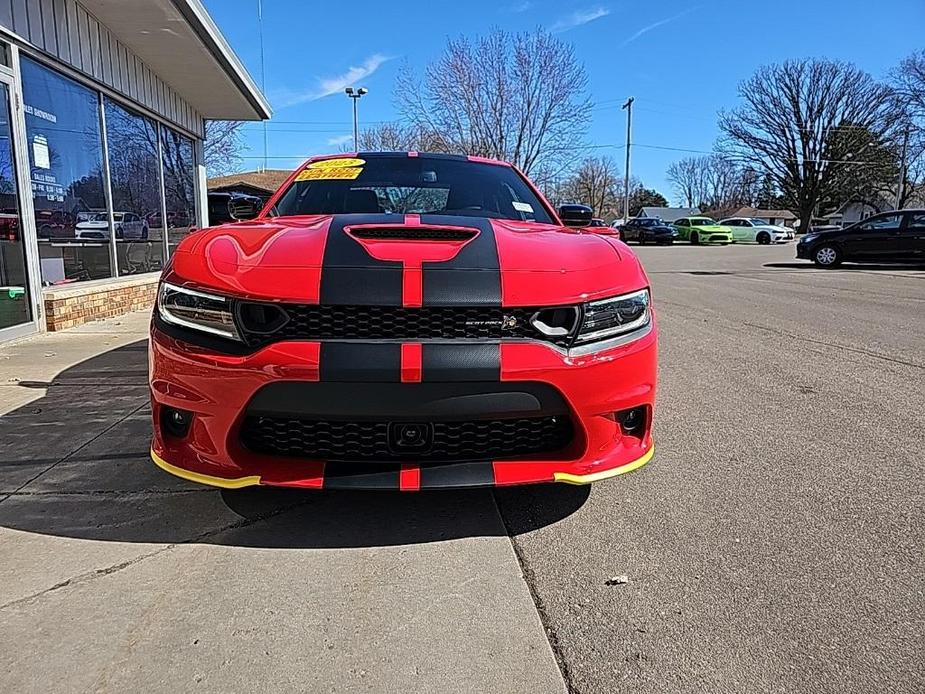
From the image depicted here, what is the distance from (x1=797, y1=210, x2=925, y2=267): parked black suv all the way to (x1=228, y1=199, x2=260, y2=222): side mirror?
1577 centimetres

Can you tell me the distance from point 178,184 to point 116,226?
114 inches

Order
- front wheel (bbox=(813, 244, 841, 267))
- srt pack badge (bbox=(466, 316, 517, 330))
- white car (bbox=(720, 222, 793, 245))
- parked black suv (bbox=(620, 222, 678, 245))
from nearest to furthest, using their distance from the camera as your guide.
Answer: srt pack badge (bbox=(466, 316, 517, 330))
front wheel (bbox=(813, 244, 841, 267))
parked black suv (bbox=(620, 222, 678, 245))
white car (bbox=(720, 222, 793, 245))

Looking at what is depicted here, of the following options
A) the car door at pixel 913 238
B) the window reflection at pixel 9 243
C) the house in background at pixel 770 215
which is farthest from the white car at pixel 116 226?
the house in background at pixel 770 215

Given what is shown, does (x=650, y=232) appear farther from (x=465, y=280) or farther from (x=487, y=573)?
(x=487, y=573)

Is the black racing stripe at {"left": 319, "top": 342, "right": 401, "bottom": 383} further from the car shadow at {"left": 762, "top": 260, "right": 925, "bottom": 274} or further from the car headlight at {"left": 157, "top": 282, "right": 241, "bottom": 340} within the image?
the car shadow at {"left": 762, "top": 260, "right": 925, "bottom": 274}

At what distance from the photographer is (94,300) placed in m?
7.31

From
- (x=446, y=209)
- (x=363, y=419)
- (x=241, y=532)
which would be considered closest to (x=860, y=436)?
(x=446, y=209)

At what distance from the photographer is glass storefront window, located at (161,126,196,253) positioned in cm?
1027

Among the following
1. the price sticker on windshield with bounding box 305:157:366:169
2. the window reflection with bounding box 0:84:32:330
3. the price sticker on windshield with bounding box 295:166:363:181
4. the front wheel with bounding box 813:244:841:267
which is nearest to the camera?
the price sticker on windshield with bounding box 295:166:363:181

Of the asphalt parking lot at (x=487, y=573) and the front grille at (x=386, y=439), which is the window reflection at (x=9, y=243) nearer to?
the asphalt parking lot at (x=487, y=573)

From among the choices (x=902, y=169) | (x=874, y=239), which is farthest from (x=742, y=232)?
(x=874, y=239)

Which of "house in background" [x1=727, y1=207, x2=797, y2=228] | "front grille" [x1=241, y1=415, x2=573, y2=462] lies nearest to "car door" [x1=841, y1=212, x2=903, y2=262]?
"front grille" [x1=241, y1=415, x2=573, y2=462]

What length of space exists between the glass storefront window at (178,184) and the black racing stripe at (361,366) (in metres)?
9.51

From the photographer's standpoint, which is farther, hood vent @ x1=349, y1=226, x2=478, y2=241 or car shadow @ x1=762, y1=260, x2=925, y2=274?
car shadow @ x1=762, y1=260, x2=925, y2=274
